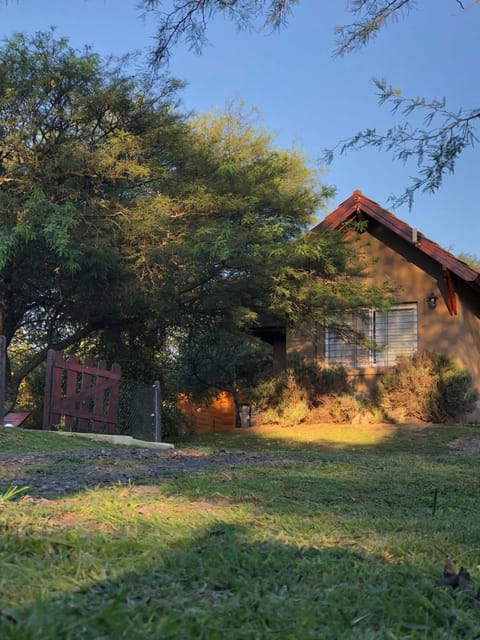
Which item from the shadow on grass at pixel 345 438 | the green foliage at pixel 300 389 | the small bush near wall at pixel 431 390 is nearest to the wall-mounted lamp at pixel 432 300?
the small bush near wall at pixel 431 390

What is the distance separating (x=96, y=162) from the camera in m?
13.6

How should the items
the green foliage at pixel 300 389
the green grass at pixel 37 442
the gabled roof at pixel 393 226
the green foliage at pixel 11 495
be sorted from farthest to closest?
the green foliage at pixel 300 389, the gabled roof at pixel 393 226, the green grass at pixel 37 442, the green foliage at pixel 11 495

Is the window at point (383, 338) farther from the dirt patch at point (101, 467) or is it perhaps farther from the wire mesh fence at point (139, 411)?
the dirt patch at point (101, 467)

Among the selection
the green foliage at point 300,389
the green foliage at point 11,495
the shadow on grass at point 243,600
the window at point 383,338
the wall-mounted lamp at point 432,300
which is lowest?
the shadow on grass at point 243,600

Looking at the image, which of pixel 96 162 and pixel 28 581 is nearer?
pixel 28 581

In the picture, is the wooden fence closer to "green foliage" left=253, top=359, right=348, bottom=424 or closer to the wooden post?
"green foliage" left=253, top=359, right=348, bottom=424

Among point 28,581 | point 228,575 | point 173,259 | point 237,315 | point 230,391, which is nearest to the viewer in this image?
point 28,581

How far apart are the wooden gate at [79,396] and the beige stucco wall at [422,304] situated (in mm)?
5458

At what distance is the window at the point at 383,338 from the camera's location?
54.3ft

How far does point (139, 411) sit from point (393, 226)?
24.0 ft

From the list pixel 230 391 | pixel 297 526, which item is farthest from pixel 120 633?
pixel 230 391

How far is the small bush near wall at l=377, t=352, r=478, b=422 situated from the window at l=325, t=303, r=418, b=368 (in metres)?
0.83

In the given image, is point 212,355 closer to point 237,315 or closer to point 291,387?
point 291,387

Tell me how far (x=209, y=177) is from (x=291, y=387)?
514cm
